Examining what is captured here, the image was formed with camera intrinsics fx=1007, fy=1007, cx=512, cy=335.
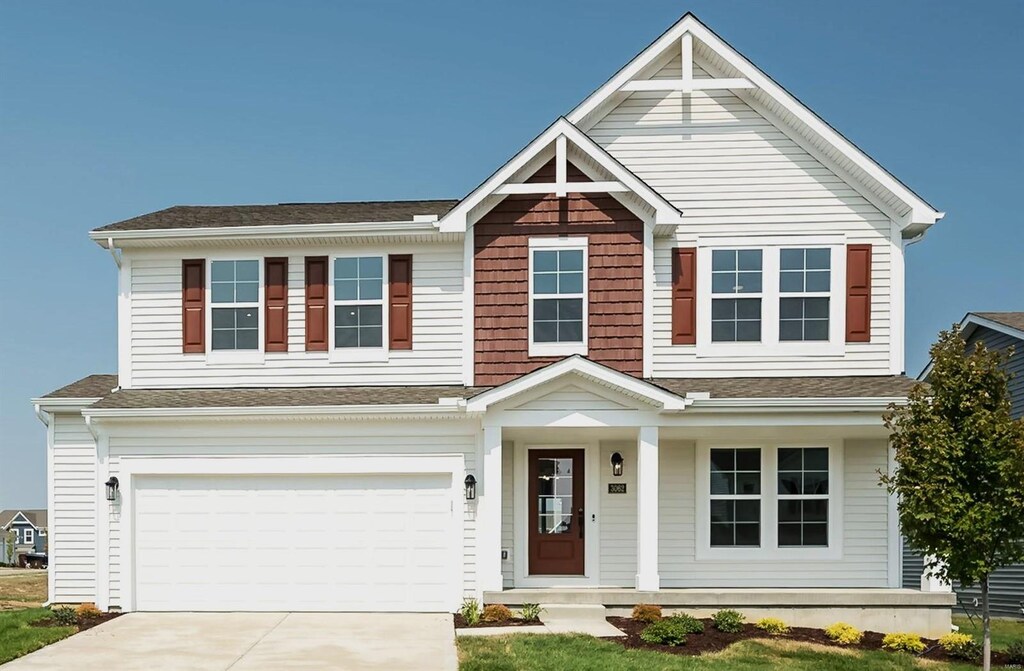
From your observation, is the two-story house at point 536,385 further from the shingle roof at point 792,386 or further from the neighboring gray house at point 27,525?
the neighboring gray house at point 27,525

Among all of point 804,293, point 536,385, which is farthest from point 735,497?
point 536,385

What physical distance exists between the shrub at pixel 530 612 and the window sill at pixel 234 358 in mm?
5724

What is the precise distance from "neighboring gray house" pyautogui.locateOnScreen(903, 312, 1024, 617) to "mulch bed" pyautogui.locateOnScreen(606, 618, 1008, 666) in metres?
8.44

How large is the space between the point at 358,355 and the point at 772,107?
7670 mm

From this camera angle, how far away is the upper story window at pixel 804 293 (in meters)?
15.9

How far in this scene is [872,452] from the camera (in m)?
15.6

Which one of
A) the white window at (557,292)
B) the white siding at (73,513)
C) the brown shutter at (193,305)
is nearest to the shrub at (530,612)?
the white window at (557,292)

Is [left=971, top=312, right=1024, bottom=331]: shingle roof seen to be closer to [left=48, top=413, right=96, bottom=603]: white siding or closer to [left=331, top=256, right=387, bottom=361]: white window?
[left=331, top=256, right=387, bottom=361]: white window

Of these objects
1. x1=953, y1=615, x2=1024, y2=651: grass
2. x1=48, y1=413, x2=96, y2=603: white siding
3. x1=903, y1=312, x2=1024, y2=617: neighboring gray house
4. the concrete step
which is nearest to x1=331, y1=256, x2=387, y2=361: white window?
x1=48, y1=413, x2=96, y2=603: white siding

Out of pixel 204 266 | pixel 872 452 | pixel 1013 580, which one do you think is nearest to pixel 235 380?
pixel 204 266

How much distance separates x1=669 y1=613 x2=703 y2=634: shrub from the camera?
12844 mm

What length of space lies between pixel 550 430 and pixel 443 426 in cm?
161

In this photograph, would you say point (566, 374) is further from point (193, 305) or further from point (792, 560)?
point (193, 305)

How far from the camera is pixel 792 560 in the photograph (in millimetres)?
15445
